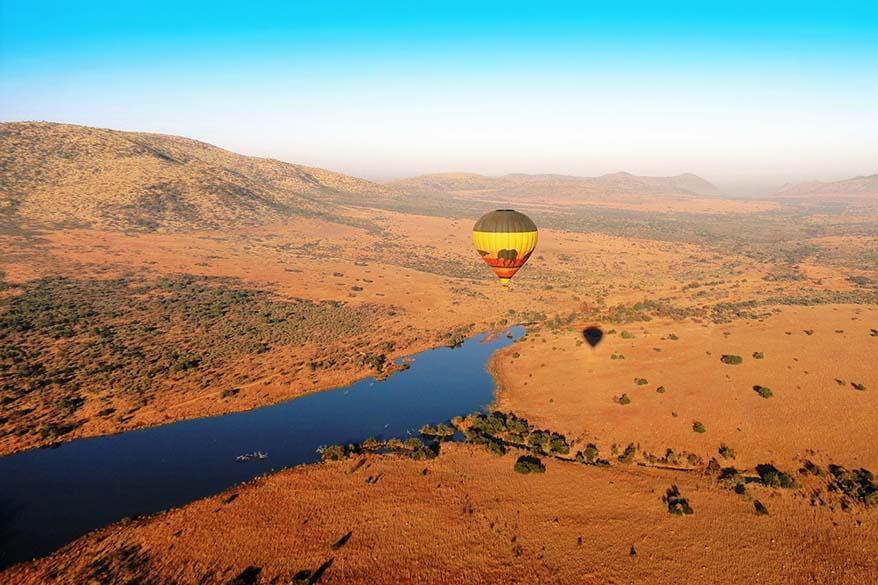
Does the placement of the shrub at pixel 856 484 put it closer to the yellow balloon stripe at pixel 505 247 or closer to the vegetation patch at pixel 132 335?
the yellow balloon stripe at pixel 505 247

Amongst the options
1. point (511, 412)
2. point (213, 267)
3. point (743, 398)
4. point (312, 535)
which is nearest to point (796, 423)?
point (743, 398)

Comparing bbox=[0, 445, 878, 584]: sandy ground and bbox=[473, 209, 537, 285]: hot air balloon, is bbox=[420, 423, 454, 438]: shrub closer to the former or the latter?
bbox=[0, 445, 878, 584]: sandy ground

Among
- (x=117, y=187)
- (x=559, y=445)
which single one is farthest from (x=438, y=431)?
(x=117, y=187)

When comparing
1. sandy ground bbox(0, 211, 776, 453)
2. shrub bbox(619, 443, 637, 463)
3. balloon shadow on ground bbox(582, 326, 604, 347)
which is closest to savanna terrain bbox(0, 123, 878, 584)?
shrub bbox(619, 443, 637, 463)

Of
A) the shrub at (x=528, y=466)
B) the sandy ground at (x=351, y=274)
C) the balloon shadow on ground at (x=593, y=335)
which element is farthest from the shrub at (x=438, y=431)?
the balloon shadow on ground at (x=593, y=335)

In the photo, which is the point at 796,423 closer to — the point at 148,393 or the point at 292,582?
the point at 292,582

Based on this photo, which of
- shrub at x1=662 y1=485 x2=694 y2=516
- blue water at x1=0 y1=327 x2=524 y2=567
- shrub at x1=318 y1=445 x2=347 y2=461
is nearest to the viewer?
shrub at x1=662 y1=485 x2=694 y2=516

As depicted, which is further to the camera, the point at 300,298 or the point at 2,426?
the point at 300,298
